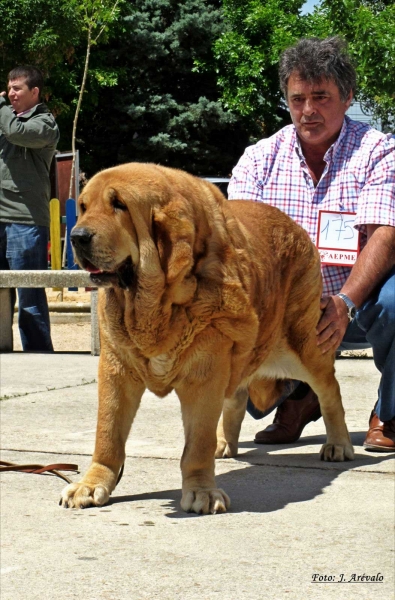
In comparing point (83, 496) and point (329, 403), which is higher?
point (329, 403)

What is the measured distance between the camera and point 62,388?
5957 mm

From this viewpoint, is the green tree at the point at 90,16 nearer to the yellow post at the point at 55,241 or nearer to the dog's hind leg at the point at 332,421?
the yellow post at the point at 55,241

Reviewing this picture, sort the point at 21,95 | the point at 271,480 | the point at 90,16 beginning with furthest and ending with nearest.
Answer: the point at 90,16, the point at 21,95, the point at 271,480

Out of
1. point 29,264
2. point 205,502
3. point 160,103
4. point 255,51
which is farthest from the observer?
point 255,51

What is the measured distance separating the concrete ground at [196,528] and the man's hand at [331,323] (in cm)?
49

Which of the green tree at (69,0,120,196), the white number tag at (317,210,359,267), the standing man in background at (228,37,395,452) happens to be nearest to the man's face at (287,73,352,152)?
the standing man in background at (228,37,395,452)

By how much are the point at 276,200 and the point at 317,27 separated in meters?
25.0

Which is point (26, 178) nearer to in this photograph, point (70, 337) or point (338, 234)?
point (70, 337)

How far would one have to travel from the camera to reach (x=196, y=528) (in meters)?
2.99

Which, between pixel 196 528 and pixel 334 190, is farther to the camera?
pixel 334 190

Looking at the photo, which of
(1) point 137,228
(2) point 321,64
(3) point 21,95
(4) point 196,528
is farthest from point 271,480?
(3) point 21,95

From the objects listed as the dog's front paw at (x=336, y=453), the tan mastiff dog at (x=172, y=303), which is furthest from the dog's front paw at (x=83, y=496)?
the dog's front paw at (x=336, y=453)

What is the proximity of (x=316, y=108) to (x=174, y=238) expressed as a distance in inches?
60.0

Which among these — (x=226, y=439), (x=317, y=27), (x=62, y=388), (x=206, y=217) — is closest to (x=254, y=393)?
(x=226, y=439)
